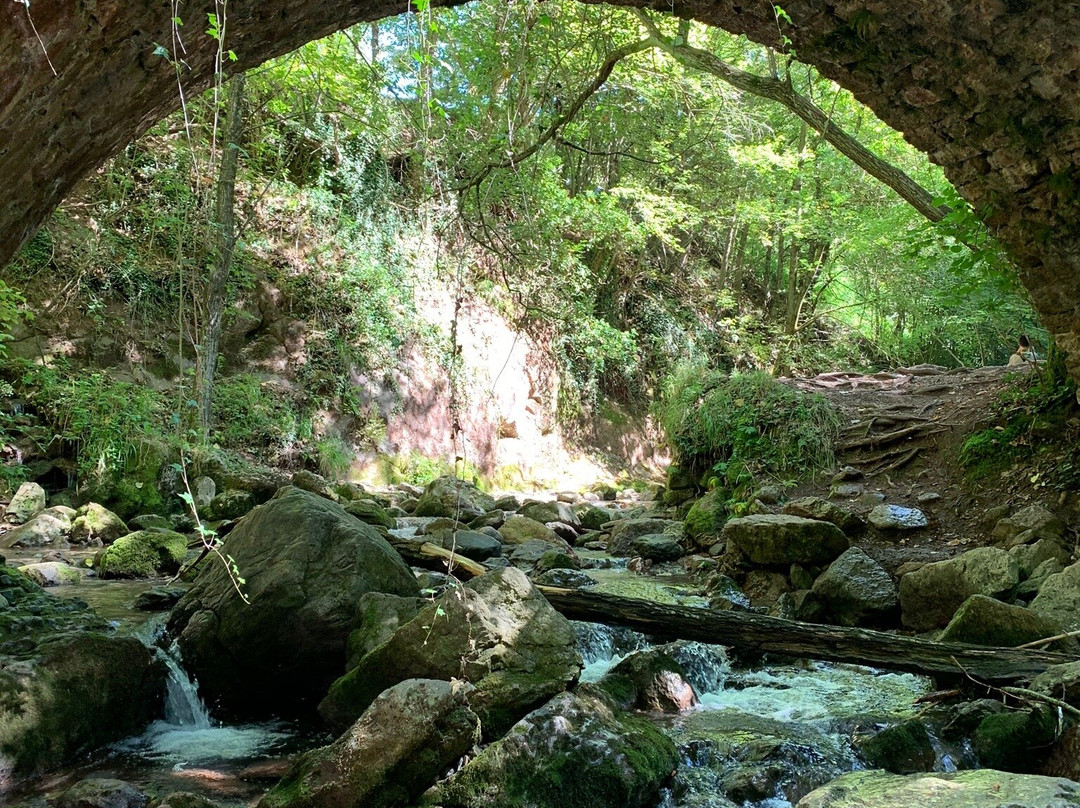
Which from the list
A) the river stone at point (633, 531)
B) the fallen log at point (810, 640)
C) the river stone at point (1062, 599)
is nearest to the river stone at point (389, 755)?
the fallen log at point (810, 640)

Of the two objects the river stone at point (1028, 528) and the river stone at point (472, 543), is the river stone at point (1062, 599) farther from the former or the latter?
the river stone at point (472, 543)

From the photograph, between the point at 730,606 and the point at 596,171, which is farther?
the point at 596,171

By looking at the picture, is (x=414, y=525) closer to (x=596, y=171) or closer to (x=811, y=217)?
(x=811, y=217)

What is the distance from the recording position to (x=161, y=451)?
8625 mm

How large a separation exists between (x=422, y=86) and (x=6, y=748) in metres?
3.28

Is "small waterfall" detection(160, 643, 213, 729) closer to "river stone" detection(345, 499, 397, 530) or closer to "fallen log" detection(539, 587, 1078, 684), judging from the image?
"fallen log" detection(539, 587, 1078, 684)

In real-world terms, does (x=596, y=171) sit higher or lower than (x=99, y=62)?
higher

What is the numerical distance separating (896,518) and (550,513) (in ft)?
14.7

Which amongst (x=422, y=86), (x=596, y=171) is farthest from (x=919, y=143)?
(x=596, y=171)

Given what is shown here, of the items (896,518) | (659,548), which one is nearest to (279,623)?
(659,548)

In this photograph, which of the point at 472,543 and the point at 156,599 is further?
the point at 472,543

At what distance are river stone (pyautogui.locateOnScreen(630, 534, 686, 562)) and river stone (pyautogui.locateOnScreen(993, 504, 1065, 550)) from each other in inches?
124

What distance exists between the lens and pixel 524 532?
8.20 meters

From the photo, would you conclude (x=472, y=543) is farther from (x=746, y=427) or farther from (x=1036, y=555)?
(x=1036, y=555)
